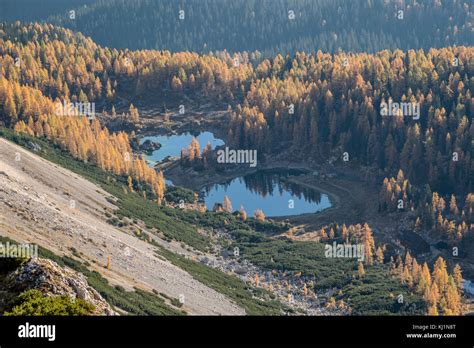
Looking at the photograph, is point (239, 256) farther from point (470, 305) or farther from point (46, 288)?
point (46, 288)

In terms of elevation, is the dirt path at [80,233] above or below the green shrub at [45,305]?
below

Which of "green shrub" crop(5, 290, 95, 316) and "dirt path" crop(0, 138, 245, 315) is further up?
"green shrub" crop(5, 290, 95, 316)

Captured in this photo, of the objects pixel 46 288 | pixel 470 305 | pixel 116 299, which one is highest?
pixel 46 288

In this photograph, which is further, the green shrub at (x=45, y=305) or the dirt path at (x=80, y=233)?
the dirt path at (x=80, y=233)

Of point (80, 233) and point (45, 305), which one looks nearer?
point (45, 305)

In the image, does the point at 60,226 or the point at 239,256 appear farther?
the point at 239,256

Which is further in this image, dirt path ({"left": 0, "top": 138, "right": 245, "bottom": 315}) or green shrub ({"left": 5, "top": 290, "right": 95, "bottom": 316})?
dirt path ({"left": 0, "top": 138, "right": 245, "bottom": 315})

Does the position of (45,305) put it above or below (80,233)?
above

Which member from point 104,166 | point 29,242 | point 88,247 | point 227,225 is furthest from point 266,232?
point 29,242
